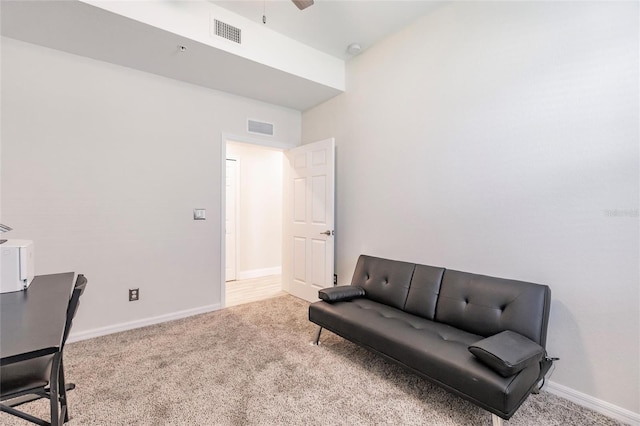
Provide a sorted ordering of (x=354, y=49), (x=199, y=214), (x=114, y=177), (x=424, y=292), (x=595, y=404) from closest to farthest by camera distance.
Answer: (x=595, y=404) < (x=424, y=292) < (x=114, y=177) < (x=354, y=49) < (x=199, y=214)

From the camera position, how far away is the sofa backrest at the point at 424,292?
238 cm

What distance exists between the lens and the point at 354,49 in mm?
3295

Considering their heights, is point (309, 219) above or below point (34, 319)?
above

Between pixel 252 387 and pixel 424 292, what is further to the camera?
pixel 424 292

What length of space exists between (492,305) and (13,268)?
9.41 ft

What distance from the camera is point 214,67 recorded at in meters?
2.97

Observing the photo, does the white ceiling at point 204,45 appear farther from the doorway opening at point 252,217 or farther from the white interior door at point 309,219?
the doorway opening at point 252,217

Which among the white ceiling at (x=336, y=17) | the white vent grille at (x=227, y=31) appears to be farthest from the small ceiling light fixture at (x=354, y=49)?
the white vent grille at (x=227, y=31)

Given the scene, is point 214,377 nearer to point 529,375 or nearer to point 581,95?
point 529,375

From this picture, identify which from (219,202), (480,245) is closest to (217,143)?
(219,202)

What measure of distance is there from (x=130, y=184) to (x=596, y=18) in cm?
396

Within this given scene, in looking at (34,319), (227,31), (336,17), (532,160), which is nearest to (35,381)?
(34,319)

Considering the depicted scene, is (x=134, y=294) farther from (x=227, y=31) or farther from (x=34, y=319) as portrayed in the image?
(x=227, y=31)

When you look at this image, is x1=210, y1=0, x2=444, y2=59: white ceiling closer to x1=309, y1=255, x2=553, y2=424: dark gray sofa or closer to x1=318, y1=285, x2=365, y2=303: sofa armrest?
x1=309, y1=255, x2=553, y2=424: dark gray sofa
